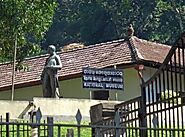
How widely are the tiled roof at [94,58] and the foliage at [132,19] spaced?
24.2 meters

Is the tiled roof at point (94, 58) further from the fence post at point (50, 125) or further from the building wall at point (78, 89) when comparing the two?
the fence post at point (50, 125)

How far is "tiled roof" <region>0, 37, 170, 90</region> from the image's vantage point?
34.0m

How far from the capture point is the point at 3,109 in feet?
70.7

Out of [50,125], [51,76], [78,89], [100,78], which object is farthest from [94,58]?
[50,125]

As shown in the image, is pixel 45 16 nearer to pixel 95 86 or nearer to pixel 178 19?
pixel 95 86

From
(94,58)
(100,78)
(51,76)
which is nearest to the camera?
(100,78)

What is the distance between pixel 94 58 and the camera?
1412 inches

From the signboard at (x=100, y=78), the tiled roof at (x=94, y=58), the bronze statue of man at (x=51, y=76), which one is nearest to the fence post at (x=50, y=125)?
the signboard at (x=100, y=78)

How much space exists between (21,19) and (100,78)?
4.71 m

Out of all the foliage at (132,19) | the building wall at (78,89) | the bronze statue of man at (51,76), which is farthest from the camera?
the foliage at (132,19)

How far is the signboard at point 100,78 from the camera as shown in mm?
23511

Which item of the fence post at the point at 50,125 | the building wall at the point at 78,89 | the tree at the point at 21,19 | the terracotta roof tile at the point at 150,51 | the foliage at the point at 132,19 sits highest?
the foliage at the point at 132,19

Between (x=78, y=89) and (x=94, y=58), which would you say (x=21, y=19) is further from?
(x=94, y=58)

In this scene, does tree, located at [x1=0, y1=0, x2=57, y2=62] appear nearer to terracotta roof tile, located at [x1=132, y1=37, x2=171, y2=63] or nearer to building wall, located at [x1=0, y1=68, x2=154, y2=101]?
building wall, located at [x1=0, y1=68, x2=154, y2=101]
